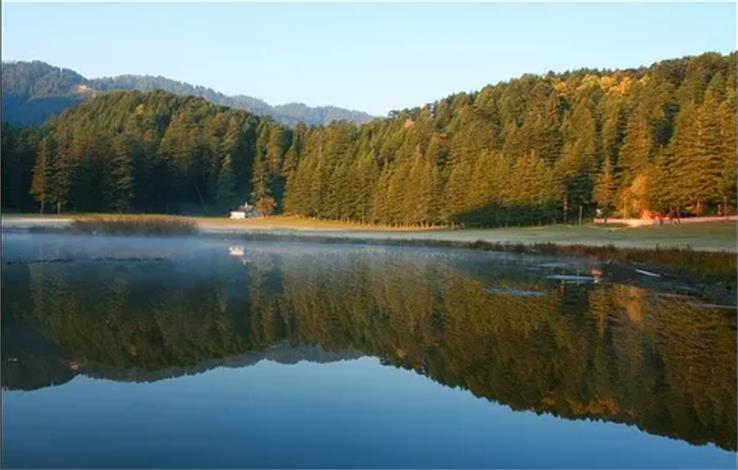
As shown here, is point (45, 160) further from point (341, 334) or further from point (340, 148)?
point (341, 334)

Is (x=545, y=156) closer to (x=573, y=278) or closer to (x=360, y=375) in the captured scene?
(x=573, y=278)

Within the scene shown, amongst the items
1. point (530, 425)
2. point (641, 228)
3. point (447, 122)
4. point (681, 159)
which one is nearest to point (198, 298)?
point (530, 425)

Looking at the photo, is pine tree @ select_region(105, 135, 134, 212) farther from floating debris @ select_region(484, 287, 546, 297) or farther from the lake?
floating debris @ select_region(484, 287, 546, 297)

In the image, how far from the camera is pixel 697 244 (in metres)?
40.8

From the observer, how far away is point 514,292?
80.6 ft

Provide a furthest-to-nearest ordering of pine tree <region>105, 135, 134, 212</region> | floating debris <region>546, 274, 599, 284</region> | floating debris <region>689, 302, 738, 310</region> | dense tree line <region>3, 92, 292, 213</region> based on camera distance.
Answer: pine tree <region>105, 135, 134, 212</region>
dense tree line <region>3, 92, 292, 213</region>
floating debris <region>546, 274, 599, 284</region>
floating debris <region>689, 302, 738, 310</region>

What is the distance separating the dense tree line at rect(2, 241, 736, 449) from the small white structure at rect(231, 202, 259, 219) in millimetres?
72700

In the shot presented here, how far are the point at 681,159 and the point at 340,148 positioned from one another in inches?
2191

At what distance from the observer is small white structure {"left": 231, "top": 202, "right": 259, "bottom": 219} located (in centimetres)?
10194

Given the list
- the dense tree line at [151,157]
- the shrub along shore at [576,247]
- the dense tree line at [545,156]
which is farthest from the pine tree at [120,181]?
the shrub along shore at [576,247]

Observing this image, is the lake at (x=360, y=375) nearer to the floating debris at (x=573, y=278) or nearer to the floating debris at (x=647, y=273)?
the floating debris at (x=573, y=278)

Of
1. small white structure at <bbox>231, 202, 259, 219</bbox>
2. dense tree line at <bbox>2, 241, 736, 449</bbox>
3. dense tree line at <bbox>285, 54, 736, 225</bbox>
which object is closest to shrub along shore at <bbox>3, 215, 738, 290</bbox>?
dense tree line at <bbox>2, 241, 736, 449</bbox>

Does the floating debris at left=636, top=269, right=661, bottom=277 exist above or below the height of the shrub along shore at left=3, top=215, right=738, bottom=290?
below

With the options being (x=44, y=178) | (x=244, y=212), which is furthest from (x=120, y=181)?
(x=244, y=212)
